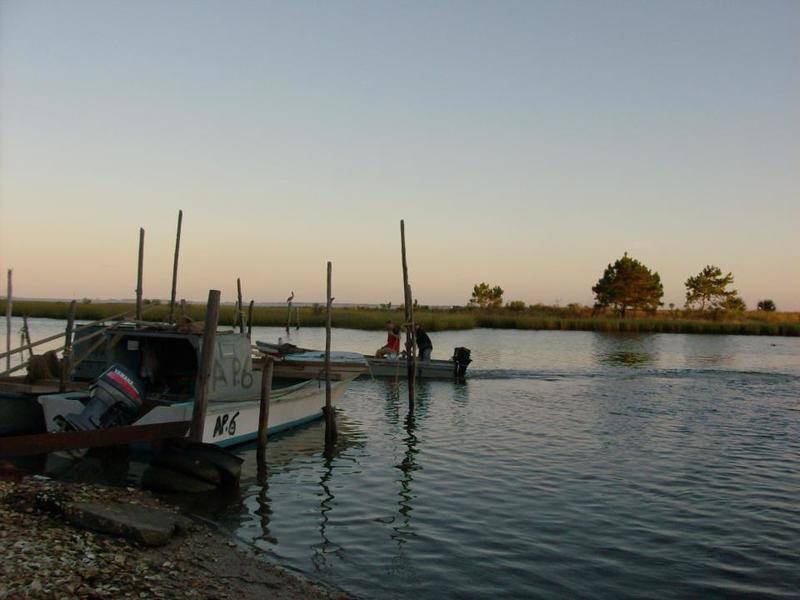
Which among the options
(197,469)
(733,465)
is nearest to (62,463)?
(197,469)

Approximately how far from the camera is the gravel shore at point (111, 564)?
6.33 meters

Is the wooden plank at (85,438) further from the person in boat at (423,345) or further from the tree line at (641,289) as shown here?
the tree line at (641,289)

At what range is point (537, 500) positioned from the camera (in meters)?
11.6

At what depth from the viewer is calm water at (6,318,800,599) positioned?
8.38 metres

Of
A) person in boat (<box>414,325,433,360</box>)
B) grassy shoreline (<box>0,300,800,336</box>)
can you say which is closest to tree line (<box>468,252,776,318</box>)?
grassy shoreline (<box>0,300,800,336</box>)

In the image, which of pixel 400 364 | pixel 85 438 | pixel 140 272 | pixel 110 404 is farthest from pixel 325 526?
pixel 400 364

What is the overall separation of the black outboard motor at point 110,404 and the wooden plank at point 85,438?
47.6 inches

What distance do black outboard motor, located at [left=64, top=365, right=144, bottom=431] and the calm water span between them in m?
2.56

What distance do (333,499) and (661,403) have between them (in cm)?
1654

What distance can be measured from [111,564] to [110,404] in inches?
235

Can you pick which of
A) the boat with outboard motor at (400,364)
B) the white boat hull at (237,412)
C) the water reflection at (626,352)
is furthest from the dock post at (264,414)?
the water reflection at (626,352)

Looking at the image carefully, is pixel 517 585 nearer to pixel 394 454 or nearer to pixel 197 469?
pixel 197 469

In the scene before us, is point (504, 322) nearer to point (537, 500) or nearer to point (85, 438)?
point (537, 500)

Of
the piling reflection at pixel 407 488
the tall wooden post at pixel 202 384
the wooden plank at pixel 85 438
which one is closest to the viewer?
the piling reflection at pixel 407 488
